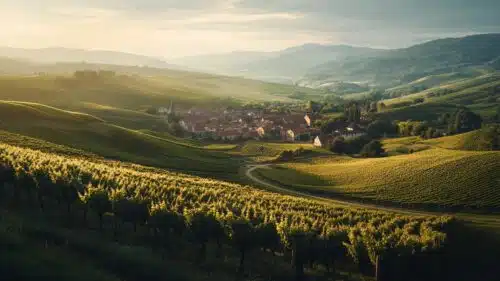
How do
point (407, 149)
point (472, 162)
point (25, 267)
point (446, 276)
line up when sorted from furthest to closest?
1. point (407, 149)
2. point (472, 162)
3. point (446, 276)
4. point (25, 267)

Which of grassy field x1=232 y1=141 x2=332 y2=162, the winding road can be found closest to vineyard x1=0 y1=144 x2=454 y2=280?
the winding road

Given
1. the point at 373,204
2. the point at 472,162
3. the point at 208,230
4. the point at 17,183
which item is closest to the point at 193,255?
the point at 208,230

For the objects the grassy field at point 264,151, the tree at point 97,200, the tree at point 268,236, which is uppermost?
the tree at point 97,200

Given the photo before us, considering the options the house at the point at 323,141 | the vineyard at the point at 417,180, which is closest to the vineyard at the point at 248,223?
the vineyard at the point at 417,180

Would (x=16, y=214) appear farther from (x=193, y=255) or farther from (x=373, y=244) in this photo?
(x=373, y=244)

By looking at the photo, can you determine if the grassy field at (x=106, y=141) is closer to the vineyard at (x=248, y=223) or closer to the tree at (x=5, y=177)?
the vineyard at (x=248, y=223)
